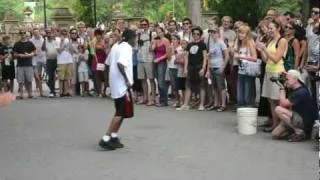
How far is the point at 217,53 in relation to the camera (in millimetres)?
13820

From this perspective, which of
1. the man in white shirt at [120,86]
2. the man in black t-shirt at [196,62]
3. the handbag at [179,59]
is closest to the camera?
the man in white shirt at [120,86]

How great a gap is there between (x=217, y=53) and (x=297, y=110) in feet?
12.8

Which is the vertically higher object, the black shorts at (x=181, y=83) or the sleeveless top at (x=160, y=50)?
the sleeveless top at (x=160, y=50)

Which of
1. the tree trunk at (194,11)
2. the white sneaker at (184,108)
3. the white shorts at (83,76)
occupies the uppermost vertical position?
the tree trunk at (194,11)

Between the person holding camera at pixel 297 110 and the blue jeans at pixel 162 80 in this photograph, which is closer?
the person holding camera at pixel 297 110

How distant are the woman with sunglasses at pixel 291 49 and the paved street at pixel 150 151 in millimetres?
1347

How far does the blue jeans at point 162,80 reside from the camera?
15219 mm

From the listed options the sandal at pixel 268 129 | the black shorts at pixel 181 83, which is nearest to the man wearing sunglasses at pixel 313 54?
the sandal at pixel 268 129

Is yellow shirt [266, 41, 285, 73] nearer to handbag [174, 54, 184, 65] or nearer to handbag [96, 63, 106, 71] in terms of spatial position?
handbag [174, 54, 184, 65]

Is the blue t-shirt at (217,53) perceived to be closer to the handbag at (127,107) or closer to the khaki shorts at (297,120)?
the khaki shorts at (297,120)

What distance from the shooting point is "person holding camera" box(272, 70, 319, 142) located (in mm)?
10133

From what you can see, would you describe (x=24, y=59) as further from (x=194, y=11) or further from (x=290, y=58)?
(x=290, y=58)

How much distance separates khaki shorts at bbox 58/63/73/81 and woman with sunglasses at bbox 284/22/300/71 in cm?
811

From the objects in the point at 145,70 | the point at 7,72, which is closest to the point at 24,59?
the point at 7,72
